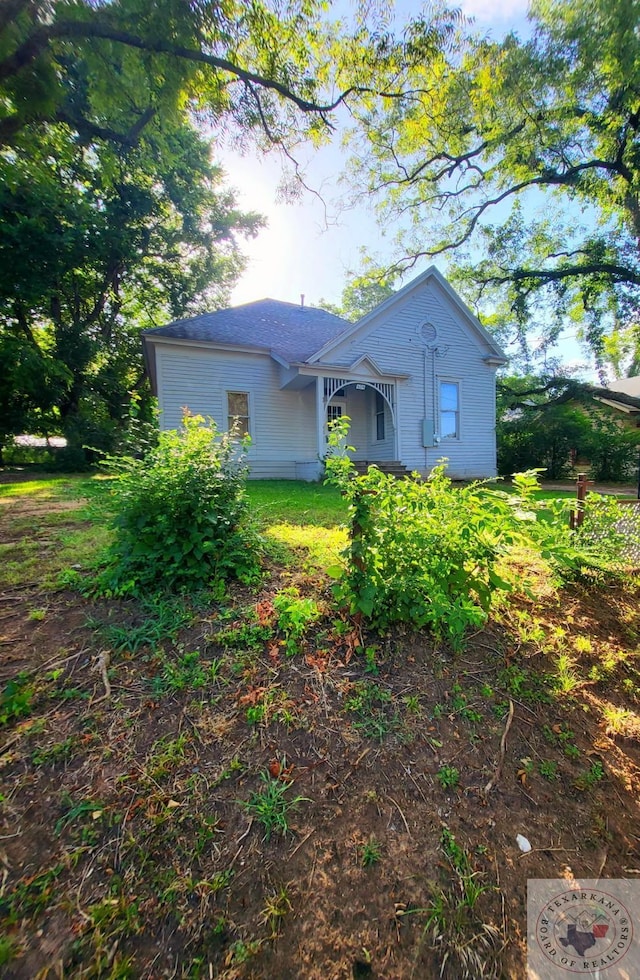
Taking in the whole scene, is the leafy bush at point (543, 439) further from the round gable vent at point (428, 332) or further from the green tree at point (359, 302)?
the green tree at point (359, 302)

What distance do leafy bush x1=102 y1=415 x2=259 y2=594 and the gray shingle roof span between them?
8070 millimetres

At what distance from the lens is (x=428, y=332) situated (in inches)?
472

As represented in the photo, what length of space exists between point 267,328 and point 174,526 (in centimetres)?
1054

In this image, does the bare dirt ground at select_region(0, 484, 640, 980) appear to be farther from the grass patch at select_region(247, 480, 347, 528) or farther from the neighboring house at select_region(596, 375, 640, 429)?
the neighboring house at select_region(596, 375, 640, 429)

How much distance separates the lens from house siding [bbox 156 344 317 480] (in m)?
9.90

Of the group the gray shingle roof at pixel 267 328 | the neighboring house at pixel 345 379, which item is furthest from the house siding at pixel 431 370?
the gray shingle roof at pixel 267 328

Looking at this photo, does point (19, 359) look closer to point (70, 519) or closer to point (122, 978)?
point (70, 519)

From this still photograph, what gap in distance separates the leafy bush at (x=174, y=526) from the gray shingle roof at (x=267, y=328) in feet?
26.5

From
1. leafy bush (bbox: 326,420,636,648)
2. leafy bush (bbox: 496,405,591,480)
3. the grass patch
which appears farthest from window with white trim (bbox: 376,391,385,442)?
leafy bush (bbox: 326,420,636,648)

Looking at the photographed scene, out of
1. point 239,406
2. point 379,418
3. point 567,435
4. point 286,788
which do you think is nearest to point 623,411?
point 567,435

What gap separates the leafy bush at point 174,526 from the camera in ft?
8.74

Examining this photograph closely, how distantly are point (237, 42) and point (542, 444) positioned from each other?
14.6 meters

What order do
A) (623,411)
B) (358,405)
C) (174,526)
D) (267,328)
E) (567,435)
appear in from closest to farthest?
(174,526) → (267,328) → (358,405) → (567,435) → (623,411)

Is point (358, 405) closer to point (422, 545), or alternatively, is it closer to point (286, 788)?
point (422, 545)
